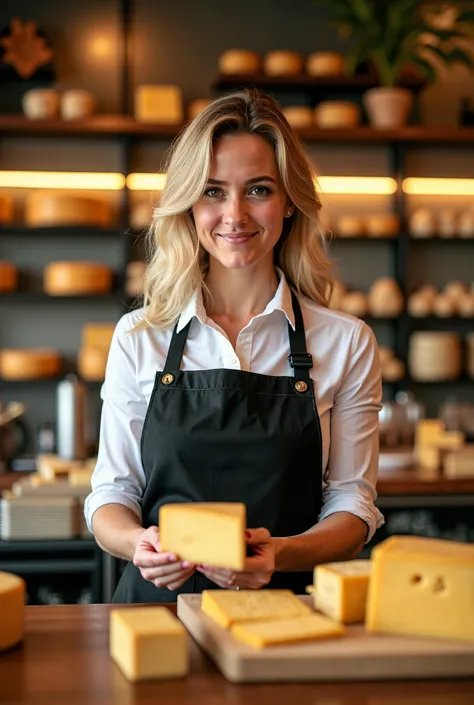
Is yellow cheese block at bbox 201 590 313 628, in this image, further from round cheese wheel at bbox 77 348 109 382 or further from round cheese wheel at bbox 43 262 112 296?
round cheese wheel at bbox 43 262 112 296

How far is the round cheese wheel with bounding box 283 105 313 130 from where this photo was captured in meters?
5.67

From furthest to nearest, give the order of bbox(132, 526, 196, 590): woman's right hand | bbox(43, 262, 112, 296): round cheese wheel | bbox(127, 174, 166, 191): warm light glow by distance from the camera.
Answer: bbox(127, 174, 166, 191): warm light glow → bbox(43, 262, 112, 296): round cheese wheel → bbox(132, 526, 196, 590): woman's right hand

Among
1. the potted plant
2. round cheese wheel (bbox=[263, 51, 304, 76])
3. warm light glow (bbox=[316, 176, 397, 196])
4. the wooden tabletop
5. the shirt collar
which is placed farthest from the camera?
warm light glow (bbox=[316, 176, 397, 196])

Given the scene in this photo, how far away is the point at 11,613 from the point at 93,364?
13.5 feet

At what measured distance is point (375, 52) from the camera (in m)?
5.60

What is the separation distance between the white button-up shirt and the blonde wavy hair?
7 cm

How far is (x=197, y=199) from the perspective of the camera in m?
2.15

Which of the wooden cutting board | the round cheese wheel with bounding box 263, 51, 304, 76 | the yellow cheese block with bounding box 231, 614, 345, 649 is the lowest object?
the wooden cutting board

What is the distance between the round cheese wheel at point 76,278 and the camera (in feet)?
18.3

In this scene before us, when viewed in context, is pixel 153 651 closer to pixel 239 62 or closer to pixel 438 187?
pixel 239 62

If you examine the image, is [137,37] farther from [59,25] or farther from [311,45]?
[311,45]

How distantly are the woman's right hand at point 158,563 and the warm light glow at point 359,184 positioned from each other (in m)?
4.59

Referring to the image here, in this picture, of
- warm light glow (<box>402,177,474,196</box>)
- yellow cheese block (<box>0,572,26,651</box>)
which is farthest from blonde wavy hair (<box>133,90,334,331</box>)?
warm light glow (<box>402,177,474,196</box>)

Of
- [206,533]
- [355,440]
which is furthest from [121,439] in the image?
[206,533]
